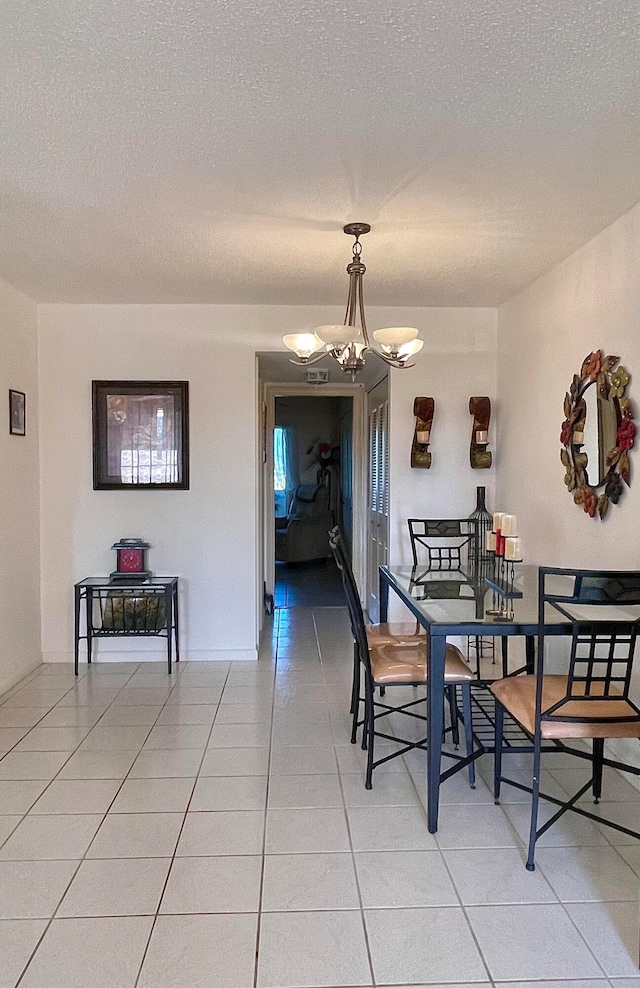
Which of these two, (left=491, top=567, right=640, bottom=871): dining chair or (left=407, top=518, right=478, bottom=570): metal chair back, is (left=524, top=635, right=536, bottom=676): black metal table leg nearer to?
(left=491, top=567, right=640, bottom=871): dining chair

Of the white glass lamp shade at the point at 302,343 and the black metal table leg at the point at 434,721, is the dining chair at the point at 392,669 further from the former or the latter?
the white glass lamp shade at the point at 302,343

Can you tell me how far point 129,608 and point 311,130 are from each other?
10.0 feet

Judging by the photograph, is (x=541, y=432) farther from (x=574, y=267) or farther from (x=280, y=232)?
(x=280, y=232)

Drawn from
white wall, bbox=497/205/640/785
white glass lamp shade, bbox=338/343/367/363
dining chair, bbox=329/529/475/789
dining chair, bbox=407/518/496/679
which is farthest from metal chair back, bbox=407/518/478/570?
white glass lamp shade, bbox=338/343/367/363

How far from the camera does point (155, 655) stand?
14.4ft

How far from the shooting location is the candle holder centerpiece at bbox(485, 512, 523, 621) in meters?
2.64

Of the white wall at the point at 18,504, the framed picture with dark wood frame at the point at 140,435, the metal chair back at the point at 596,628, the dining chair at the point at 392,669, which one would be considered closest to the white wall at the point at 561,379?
the metal chair back at the point at 596,628

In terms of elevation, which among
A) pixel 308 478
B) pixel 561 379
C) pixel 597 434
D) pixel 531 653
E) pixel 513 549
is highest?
pixel 561 379

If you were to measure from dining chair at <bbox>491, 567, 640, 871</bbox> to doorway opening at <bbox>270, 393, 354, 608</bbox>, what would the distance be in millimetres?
6086

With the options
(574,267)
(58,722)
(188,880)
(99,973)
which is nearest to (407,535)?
(574,267)

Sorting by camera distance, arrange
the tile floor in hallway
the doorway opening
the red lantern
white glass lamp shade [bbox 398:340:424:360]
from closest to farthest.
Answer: the tile floor in hallway, white glass lamp shade [bbox 398:340:424:360], the red lantern, the doorway opening

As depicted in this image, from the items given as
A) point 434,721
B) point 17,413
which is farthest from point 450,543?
point 17,413

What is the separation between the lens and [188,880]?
2008 mm

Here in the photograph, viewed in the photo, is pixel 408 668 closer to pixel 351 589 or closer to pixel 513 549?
pixel 351 589
